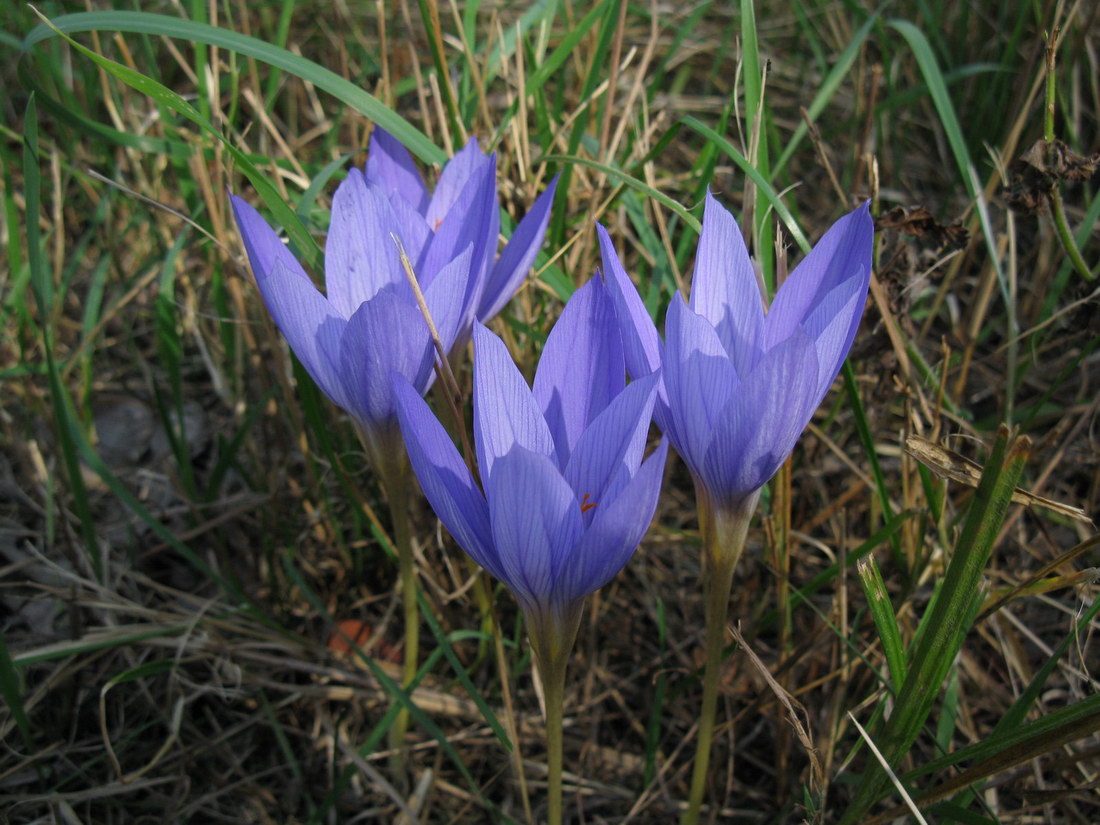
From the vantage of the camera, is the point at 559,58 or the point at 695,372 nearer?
the point at 695,372

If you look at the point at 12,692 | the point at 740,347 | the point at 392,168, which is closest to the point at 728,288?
the point at 740,347

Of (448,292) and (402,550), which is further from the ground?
(448,292)

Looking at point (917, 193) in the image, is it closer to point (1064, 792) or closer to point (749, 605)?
point (749, 605)

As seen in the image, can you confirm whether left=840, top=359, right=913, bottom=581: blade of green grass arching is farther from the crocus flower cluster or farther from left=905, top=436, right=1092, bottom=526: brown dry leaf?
the crocus flower cluster

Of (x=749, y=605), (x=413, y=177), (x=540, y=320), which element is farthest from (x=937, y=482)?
(x=413, y=177)

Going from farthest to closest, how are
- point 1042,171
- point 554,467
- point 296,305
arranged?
point 1042,171 < point 296,305 < point 554,467

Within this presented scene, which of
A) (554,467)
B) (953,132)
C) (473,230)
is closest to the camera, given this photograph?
(554,467)

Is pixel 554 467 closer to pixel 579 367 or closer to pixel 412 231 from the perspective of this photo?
pixel 579 367

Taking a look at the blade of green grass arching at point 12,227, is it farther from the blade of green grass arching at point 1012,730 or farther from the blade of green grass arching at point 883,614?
the blade of green grass arching at point 1012,730

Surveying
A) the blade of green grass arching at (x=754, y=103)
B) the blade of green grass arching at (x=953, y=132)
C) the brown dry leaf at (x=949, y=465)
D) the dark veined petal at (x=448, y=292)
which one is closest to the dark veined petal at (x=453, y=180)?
the dark veined petal at (x=448, y=292)
